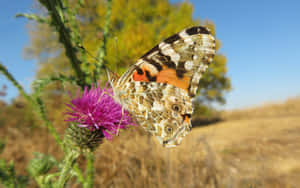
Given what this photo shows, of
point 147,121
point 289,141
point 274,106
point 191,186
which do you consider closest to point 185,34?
point 147,121

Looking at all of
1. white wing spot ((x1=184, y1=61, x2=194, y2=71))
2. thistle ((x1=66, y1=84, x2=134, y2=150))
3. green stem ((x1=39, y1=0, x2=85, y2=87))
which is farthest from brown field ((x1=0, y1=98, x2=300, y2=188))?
white wing spot ((x1=184, y1=61, x2=194, y2=71))

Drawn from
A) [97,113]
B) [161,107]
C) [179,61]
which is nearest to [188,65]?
[179,61]

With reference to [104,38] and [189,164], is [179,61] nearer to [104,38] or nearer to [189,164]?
[104,38]

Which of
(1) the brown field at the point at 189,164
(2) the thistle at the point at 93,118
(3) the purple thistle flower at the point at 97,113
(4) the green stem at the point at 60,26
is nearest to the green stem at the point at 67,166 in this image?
(2) the thistle at the point at 93,118

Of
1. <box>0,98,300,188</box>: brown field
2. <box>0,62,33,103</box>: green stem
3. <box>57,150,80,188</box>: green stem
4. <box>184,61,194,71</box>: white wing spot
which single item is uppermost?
<box>184,61,194,71</box>: white wing spot

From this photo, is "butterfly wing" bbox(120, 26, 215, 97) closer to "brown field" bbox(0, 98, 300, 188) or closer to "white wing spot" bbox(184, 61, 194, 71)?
"white wing spot" bbox(184, 61, 194, 71)

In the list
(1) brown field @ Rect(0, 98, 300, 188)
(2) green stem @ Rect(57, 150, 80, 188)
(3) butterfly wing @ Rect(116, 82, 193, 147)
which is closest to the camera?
(2) green stem @ Rect(57, 150, 80, 188)

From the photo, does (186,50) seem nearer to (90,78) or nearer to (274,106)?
(90,78)
